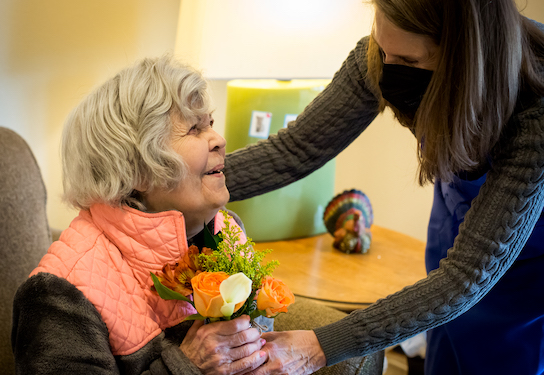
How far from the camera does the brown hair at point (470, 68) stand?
90 centimetres

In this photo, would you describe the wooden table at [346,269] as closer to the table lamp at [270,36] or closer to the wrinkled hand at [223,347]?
the wrinkled hand at [223,347]

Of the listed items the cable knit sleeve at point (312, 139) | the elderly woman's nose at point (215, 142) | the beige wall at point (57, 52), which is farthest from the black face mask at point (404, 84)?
the beige wall at point (57, 52)

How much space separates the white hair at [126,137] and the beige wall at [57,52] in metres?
0.69

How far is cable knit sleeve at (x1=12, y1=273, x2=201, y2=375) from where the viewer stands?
875mm

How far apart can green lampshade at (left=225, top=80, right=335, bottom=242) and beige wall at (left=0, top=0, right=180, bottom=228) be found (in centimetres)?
49

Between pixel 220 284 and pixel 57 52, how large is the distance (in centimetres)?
140

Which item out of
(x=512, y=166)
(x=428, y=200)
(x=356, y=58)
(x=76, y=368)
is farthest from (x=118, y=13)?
(x=428, y=200)

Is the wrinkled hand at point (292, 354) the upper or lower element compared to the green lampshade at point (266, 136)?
lower

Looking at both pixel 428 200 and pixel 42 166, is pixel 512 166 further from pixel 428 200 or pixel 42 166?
pixel 428 200

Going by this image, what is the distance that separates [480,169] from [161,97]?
76 centimetres

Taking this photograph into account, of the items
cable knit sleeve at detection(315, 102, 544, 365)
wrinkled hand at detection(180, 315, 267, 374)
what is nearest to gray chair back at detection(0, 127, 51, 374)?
wrinkled hand at detection(180, 315, 267, 374)

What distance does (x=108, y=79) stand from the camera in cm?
107

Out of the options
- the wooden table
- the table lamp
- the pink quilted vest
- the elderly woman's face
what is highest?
the table lamp

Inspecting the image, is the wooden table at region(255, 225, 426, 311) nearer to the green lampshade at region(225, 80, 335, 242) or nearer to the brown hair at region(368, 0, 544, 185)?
the green lampshade at region(225, 80, 335, 242)
